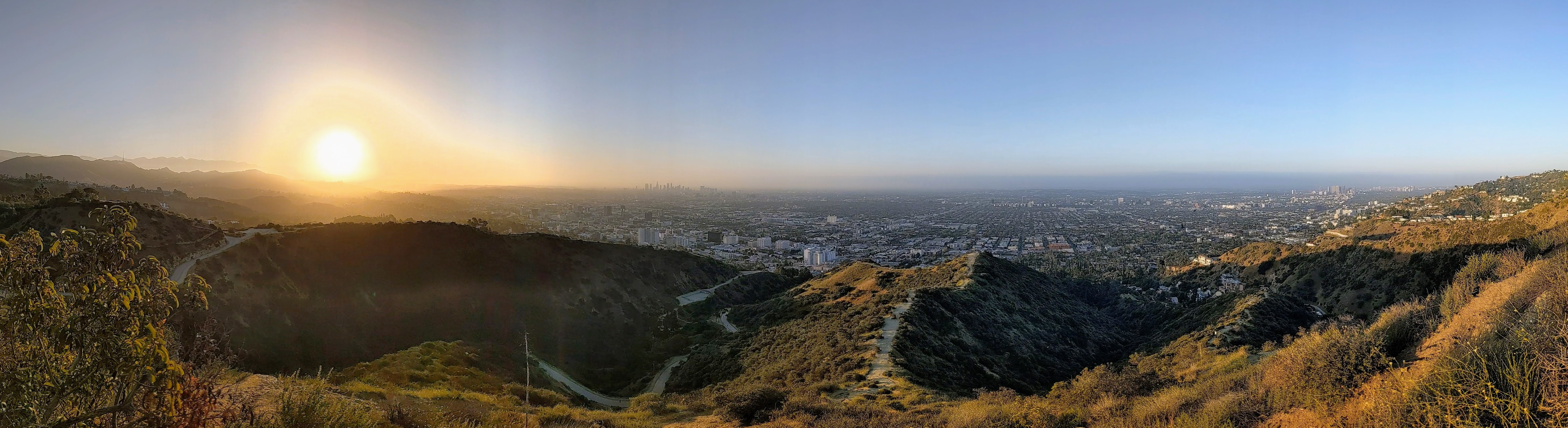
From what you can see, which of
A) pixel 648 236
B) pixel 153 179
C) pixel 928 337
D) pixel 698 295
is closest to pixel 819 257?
pixel 648 236

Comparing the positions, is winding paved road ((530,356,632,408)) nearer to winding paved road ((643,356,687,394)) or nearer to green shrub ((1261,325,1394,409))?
winding paved road ((643,356,687,394))

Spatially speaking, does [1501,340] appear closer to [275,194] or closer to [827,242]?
[827,242]

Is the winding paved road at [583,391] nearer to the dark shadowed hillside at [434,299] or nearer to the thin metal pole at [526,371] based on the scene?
the thin metal pole at [526,371]

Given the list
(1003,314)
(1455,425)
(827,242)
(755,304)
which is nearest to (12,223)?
(755,304)

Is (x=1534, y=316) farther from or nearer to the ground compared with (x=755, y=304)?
farther from the ground

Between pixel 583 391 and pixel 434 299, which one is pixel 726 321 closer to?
pixel 583 391

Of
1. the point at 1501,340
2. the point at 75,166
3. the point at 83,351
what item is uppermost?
the point at 75,166

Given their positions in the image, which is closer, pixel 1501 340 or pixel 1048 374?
pixel 1501 340
